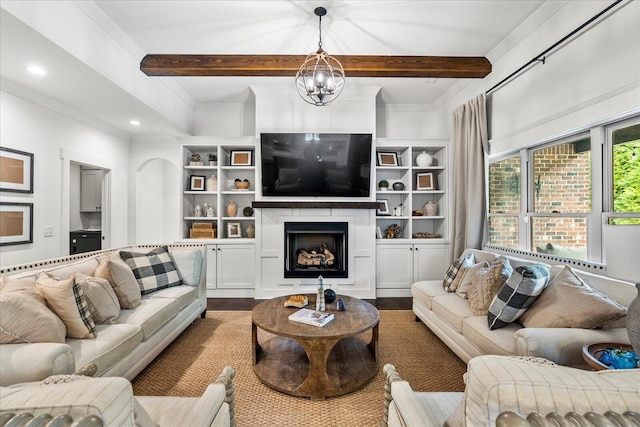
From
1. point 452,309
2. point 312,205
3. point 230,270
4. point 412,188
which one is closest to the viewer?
point 452,309

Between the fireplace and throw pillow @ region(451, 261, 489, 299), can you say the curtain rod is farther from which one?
the fireplace

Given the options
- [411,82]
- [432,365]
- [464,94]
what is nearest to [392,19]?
[411,82]

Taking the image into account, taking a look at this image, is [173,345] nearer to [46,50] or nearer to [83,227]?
[46,50]

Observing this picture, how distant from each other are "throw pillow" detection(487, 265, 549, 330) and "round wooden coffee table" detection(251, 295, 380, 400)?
0.81 metres

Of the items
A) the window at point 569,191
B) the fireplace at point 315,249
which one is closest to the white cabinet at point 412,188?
the fireplace at point 315,249

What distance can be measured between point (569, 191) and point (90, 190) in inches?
272

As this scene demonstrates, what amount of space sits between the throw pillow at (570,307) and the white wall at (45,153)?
15.0 feet

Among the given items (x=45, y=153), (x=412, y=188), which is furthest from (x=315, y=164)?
(x=45, y=153)

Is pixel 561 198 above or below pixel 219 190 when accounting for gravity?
below

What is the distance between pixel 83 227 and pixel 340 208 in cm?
A: 483

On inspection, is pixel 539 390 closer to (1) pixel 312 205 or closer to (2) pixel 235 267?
(1) pixel 312 205

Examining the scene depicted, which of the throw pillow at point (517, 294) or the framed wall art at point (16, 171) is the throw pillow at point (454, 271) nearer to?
the throw pillow at point (517, 294)

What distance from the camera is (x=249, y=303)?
397cm

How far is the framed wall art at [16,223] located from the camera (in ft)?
9.48
